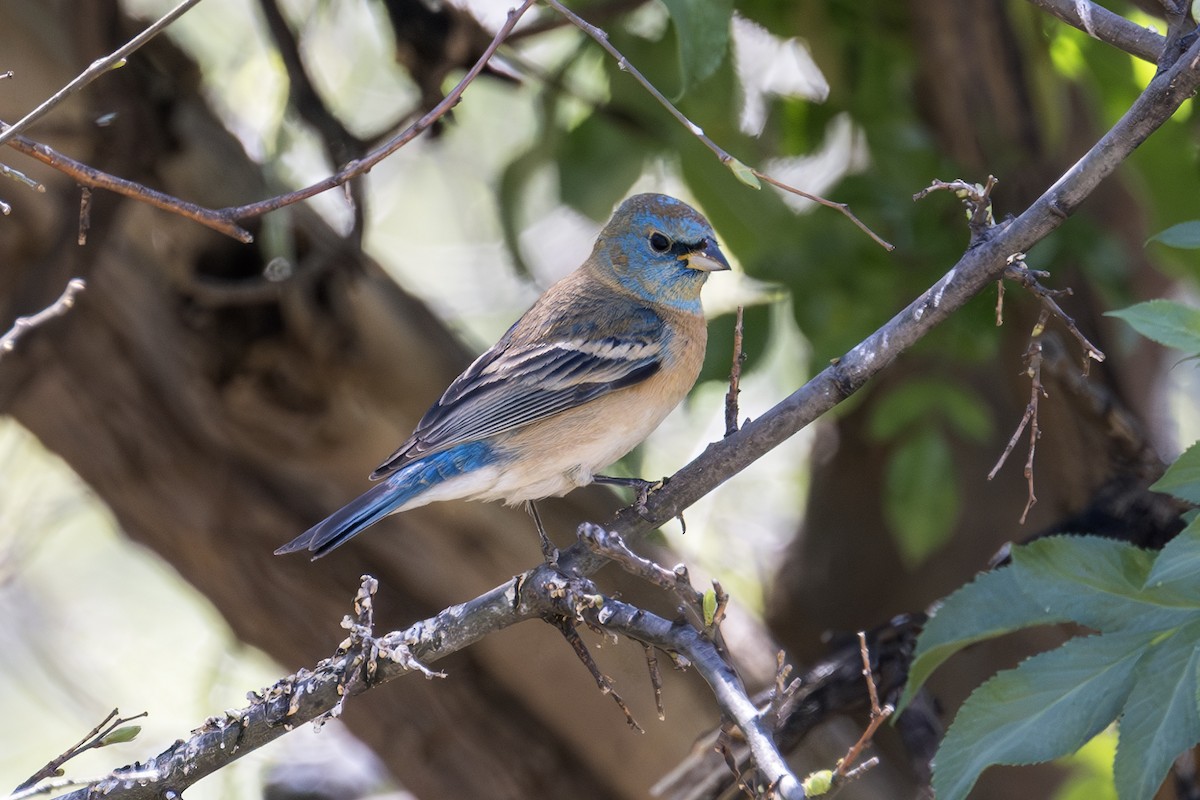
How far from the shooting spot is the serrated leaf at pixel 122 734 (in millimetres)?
2190

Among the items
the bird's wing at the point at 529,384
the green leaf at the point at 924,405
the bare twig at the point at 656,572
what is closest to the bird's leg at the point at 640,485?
the bird's wing at the point at 529,384

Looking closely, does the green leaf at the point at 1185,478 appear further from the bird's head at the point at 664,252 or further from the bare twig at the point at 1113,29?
the bird's head at the point at 664,252

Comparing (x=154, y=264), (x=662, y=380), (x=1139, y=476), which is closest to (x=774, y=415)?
(x=662, y=380)

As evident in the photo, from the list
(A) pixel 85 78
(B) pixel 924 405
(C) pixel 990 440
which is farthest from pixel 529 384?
(C) pixel 990 440

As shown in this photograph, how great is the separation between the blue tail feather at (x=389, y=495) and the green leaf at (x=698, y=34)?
54.6 inches

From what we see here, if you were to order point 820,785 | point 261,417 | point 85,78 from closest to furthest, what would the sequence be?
point 820,785, point 85,78, point 261,417

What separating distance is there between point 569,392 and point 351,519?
2.79 feet

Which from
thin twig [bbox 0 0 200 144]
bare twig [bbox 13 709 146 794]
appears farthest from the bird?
thin twig [bbox 0 0 200 144]

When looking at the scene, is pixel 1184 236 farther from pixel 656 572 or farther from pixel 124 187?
pixel 124 187

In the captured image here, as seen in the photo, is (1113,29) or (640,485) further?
(640,485)

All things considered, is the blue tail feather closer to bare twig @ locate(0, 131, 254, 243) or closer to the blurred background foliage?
the blurred background foliage

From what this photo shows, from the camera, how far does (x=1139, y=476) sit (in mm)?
3707

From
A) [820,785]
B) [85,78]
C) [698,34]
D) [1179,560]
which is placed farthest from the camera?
[698,34]

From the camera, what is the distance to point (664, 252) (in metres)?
4.34
